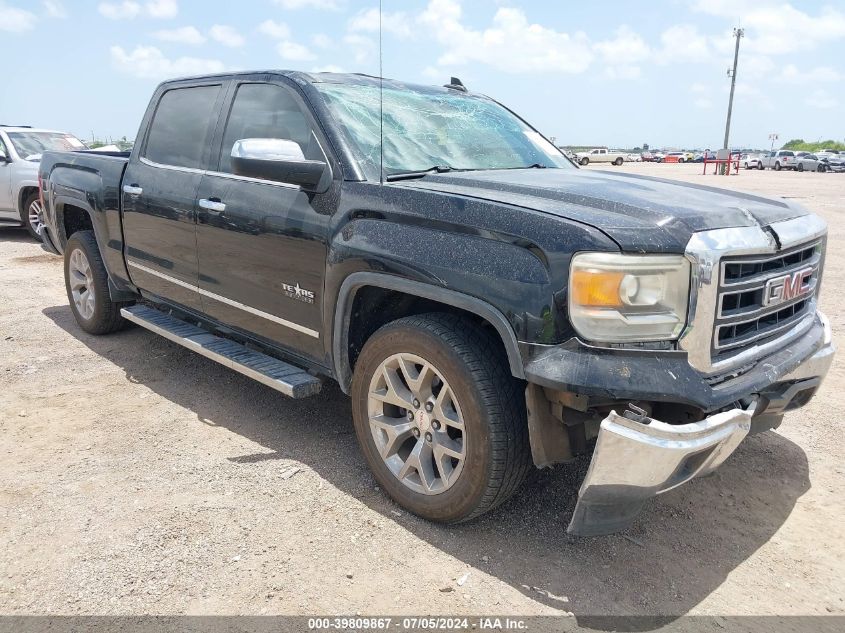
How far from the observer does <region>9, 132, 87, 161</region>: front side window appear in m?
11.1

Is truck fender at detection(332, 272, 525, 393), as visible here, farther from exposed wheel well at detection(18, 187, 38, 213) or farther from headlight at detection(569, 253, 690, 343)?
exposed wheel well at detection(18, 187, 38, 213)

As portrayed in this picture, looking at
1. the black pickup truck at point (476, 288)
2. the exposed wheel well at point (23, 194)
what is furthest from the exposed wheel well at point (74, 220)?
the exposed wheel well at point (23, 194)

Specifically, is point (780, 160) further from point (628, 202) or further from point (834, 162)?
point (628, 202)

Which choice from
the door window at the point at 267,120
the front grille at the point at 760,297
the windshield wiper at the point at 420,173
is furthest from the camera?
the door window at the point at 267,120

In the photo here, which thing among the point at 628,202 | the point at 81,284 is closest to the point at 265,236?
the point at 628,202

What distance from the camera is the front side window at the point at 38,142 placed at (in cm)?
1106

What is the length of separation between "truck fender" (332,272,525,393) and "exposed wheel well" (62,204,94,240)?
3531 millimetres

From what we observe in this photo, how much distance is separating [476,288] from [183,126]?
280 cm

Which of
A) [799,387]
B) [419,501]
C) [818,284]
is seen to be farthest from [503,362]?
[818,284]

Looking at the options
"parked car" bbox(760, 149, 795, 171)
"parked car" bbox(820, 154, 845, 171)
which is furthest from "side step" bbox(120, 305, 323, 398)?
"parked car" bbox(760, 149, 795, 171)

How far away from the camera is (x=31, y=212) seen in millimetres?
10922

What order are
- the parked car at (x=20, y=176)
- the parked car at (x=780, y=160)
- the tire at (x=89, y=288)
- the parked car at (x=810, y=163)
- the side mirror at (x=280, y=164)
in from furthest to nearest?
the parked car at (x=780, y=160) < the parked car at (x=810, y=163) < the parked car at (x=20, y=176) < the tire at (x=89, y=288) < the side mirror at (x=280, y=164)

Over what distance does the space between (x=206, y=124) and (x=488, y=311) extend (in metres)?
2.60

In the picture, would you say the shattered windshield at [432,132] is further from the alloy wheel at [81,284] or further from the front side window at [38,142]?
the front side window at [38,142]
